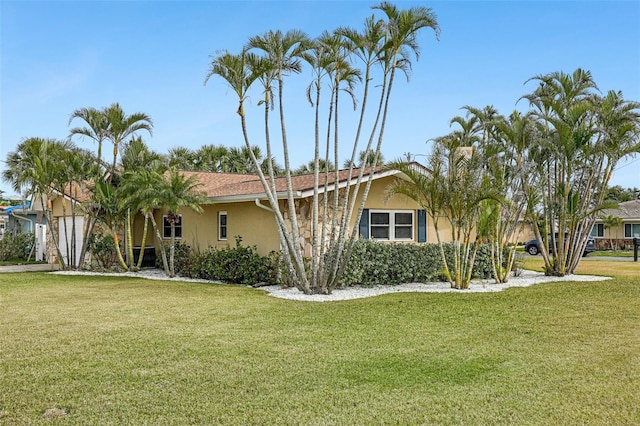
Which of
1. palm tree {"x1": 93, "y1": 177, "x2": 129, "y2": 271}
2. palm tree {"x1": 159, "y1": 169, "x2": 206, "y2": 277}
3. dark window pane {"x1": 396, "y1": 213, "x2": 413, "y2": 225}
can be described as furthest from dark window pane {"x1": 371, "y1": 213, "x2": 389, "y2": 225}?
palm tree {"x1": 93, "y1": 177, "x2": 129, "y2": 271}

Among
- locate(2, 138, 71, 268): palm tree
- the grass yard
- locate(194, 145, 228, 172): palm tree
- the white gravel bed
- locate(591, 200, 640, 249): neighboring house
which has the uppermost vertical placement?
locate(194, 145, 228, 172): palm tree

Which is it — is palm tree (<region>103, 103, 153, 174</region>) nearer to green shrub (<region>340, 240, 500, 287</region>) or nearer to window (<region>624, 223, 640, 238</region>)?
green shrub (<region>340, 240, 500, 287</region>)

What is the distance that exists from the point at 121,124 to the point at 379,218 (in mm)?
8420

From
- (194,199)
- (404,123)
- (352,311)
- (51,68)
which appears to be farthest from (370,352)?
(51,68)

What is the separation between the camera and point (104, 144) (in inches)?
658

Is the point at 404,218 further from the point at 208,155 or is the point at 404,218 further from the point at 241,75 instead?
the point at 208,155

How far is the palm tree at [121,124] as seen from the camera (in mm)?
16203

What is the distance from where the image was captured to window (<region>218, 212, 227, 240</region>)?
631 inches

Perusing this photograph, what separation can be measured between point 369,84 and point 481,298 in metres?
5.07

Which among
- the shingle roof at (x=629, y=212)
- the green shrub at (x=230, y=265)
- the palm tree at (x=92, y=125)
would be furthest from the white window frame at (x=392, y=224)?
the shingle roof at (x=629, y=212)

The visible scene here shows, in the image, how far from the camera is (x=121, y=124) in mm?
16359

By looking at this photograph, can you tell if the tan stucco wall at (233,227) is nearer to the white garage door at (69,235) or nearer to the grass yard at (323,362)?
the grass yard at (323,362)

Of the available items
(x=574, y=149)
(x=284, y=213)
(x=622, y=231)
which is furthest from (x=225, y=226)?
(x=622, y=231)

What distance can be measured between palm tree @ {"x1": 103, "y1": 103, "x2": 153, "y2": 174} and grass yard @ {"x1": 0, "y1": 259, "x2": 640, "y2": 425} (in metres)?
7.41
